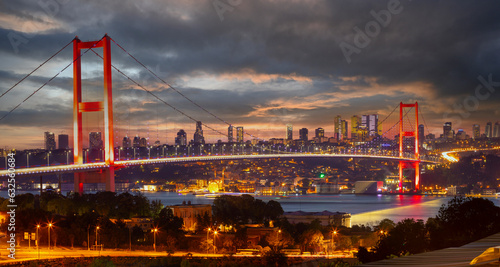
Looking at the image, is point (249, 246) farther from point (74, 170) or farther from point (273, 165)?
point (273, 165)

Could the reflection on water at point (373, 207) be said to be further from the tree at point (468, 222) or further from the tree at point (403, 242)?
the tree at point (403, 242)

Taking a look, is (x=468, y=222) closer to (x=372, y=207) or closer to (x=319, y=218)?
(x=319, y=218)

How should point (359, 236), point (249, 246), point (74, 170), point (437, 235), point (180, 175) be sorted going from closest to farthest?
1. point (437, 235)
2. point (249, 246)
3. point (359, 236)
4. point (74, 170)
5. point (180, 175)

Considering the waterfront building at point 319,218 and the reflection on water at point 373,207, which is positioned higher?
the waterfront building at point 319,218

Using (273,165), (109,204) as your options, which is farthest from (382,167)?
(109,204)

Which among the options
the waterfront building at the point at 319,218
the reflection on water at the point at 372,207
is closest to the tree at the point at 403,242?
the waterfront building at the point at 319,218

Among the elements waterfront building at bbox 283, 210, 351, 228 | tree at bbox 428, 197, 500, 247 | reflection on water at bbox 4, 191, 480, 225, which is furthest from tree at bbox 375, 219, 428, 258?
reflection on water at bbox 4, 191, 480, 225

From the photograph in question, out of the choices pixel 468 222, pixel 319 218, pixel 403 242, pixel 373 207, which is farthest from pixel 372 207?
pixel 403 242

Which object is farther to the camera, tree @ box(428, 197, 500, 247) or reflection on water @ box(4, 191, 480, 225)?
reflection on water @ box(4, 191, 480, 225)

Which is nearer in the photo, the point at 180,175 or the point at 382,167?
the point at 180,175

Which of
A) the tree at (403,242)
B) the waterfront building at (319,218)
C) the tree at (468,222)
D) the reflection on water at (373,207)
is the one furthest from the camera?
the reflection on water at (373,207)

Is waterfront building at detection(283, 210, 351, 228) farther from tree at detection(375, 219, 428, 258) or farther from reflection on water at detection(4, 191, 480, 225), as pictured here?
tree at detection(375, 219, 428, 258)
